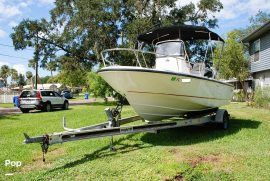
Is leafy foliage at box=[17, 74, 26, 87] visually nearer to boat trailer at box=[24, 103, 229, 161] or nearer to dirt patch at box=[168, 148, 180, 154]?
boat trailer at box=[24, 103, 229, 161]

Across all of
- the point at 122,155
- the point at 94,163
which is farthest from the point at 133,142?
the point at 94,163

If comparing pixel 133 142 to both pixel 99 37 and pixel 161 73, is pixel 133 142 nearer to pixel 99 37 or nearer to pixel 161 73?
pixel 161 73

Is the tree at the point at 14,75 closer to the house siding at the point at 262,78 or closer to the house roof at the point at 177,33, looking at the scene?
the house siding at the point at 262,78

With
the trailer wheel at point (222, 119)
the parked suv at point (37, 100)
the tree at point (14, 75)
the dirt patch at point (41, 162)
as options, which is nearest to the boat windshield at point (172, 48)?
the trailer wheel at point (222, 119)

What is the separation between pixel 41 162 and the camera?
6387 mm

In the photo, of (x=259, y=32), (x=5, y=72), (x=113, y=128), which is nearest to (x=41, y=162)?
(x=113, y=128)

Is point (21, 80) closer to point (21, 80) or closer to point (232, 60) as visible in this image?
point (21, 80)

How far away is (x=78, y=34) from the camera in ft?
92.2

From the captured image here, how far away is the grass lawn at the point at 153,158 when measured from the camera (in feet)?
17.6

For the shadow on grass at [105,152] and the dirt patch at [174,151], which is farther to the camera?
the dirt patch at [174,151]

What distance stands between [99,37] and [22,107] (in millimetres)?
10677

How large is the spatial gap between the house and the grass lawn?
12.3 meters

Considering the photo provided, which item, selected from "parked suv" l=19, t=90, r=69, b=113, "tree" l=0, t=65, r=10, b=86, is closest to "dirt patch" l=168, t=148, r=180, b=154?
"parked suv" l=19, t=90, r=69, b=113

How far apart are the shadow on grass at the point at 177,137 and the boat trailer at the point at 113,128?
349 mm
